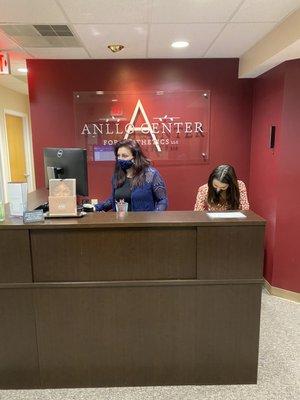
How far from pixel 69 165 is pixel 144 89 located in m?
1.60

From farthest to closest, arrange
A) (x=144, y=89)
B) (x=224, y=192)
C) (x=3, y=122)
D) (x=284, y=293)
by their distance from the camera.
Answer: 1. (x=3, y=122)
2. (x=144, y=89)
3. (x=284, y=293)
4. (x=224, y=192)

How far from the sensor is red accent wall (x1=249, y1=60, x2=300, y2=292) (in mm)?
2996

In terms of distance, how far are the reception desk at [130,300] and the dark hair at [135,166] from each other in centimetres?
71

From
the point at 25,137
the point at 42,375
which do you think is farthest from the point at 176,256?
the point at 25,137

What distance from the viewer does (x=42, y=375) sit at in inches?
81.2

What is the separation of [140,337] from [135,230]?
0.69 m

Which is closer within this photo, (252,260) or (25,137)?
(252,260)

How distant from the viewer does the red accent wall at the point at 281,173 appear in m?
3.00

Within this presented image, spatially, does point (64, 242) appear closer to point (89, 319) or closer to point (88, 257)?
point (88, 257)

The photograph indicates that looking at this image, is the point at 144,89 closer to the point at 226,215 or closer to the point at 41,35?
the point at 41,35

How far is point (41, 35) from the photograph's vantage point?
2865mm

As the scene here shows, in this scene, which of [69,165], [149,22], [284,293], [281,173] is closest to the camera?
[149,22]

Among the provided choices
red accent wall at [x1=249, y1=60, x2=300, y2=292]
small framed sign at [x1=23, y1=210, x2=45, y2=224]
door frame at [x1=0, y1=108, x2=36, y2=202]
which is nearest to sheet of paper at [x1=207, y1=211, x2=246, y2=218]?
small framed sign at [x1=23, y1=210, x2=45, y2=224]

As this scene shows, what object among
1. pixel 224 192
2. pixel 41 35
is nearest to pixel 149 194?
pixel 224 192
